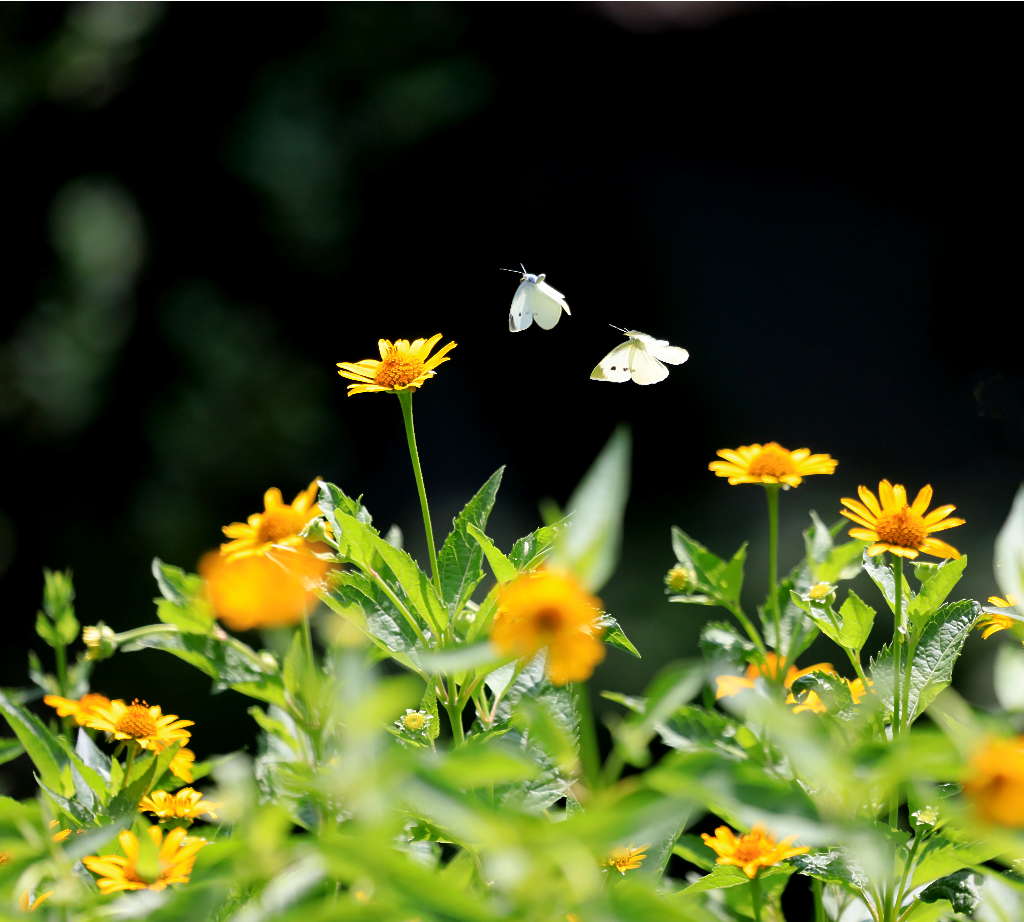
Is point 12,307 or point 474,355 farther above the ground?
point 12,307

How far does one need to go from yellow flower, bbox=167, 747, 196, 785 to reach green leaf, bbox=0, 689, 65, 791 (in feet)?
0.18

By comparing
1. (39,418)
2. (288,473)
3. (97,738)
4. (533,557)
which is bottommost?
(288,473)

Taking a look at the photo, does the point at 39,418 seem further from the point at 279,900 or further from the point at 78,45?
the point at 279,900

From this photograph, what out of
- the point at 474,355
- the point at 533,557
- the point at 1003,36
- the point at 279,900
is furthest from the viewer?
the point at 474,355

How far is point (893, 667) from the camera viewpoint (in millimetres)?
525

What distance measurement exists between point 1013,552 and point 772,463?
0.21 metres

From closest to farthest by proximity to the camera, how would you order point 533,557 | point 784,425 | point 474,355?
1. point 533,557
2. point 784,425
3. point 474,355

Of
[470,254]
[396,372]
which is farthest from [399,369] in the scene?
[470,254]

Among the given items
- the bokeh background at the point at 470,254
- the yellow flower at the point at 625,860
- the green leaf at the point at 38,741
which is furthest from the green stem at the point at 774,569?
the bokeh background at the point at 470,254

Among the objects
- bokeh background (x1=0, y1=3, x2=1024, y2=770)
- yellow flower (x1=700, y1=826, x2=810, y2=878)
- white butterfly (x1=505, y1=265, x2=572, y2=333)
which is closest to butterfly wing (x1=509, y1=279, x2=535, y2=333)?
white butterfly (x1=505, y1=265, x2=572, y2=333)

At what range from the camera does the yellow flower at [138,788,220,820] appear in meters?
0.57

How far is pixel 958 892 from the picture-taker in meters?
0.54

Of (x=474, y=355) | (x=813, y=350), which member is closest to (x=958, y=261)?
(x=813, y=350)

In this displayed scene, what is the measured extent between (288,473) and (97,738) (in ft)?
5.83
